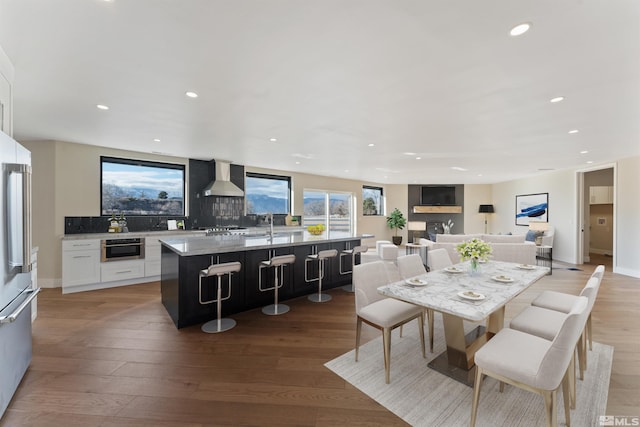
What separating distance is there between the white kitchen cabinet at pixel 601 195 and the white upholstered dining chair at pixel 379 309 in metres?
9.07

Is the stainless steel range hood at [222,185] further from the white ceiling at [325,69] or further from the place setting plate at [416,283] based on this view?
the place setting plate at [416,283]

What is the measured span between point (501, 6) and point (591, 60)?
116 centimetres

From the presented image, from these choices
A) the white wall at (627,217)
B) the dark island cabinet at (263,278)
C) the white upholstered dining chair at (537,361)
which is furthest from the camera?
the white wall at (627,217)

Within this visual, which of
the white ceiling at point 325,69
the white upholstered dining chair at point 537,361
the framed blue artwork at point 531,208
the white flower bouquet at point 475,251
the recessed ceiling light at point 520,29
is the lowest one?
the white upholstered dining chair at point 537,361

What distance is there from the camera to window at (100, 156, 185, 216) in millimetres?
5094

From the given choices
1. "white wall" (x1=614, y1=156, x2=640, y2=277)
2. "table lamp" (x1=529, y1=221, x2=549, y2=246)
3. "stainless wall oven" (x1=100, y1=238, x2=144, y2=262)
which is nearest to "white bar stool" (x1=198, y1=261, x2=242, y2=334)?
"stainless wall oven" (x1=100, y1=238, x2=144, y2=262)

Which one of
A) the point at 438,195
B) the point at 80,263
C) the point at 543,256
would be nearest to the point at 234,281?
the point at 80,263

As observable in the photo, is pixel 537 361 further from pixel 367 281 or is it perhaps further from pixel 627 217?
pixel 627 217

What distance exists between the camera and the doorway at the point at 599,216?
7188mm

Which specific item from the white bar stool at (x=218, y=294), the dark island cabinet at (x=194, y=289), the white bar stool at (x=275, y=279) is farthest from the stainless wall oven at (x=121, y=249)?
the white bar stool at (x=275, y=279)

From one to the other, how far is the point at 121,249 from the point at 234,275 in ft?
8.80

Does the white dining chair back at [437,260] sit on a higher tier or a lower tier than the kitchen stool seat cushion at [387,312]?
higher

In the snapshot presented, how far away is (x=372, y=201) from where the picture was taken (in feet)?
35.0

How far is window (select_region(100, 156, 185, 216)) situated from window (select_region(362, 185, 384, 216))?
21.3ft
